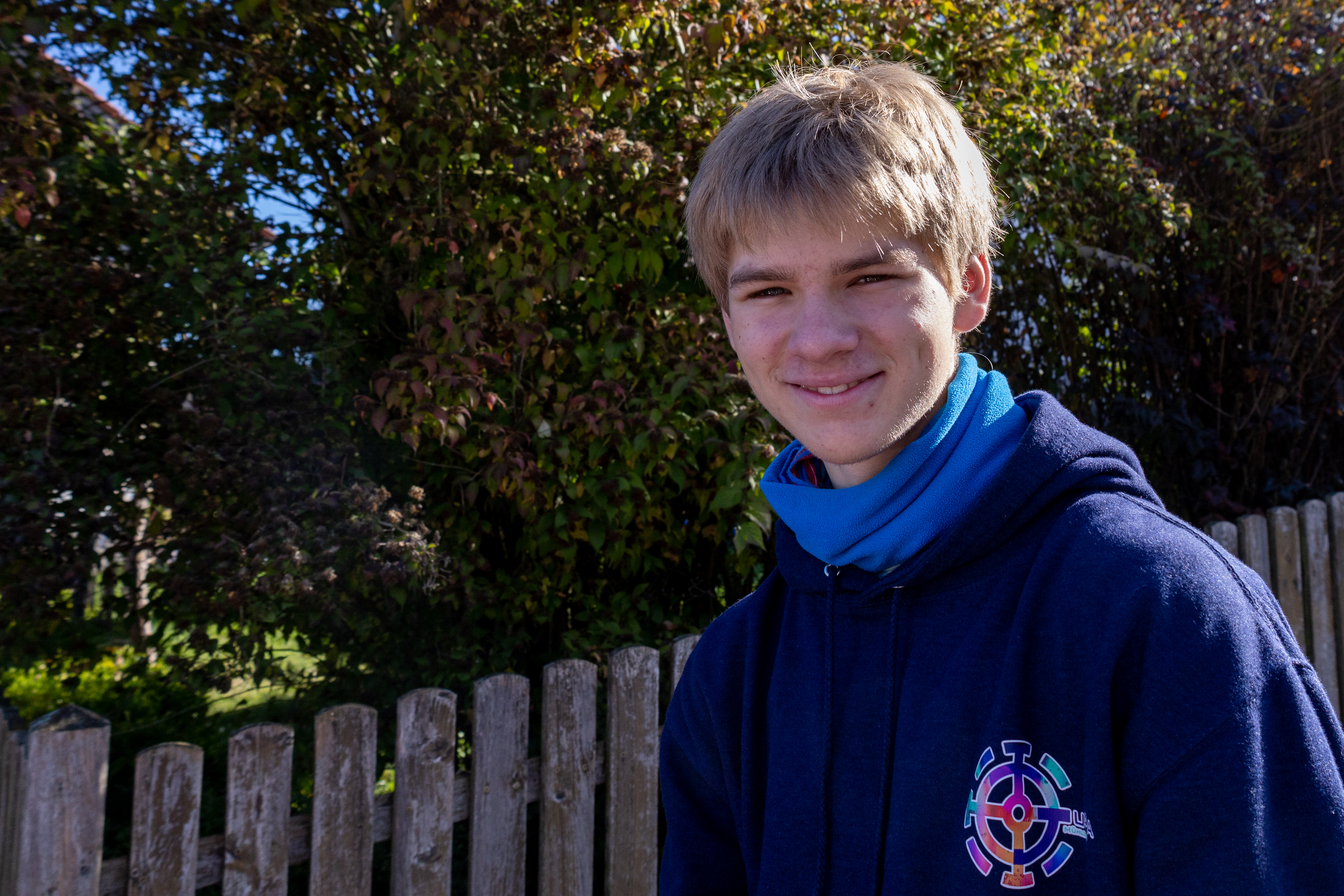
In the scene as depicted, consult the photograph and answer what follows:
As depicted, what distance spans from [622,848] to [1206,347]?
4327mm

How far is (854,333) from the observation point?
1.20 meters

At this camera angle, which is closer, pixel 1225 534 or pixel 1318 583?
pixel 1225 534

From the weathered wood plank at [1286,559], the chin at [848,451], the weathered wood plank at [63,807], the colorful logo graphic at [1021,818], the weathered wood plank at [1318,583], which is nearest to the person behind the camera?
the colorful logo graphic at [1021,818]

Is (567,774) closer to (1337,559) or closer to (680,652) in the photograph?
(680,652)

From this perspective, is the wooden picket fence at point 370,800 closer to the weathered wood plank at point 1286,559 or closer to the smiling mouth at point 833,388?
the smiling mouth at point 833,388

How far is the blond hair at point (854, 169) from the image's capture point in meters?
1.20

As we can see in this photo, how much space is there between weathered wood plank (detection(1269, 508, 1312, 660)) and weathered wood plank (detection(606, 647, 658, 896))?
112 inches

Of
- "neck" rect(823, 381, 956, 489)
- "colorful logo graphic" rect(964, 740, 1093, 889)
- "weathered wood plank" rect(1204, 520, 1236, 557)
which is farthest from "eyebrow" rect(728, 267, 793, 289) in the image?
"weathered wood plank" rect(1204, 520, 1236, 557)

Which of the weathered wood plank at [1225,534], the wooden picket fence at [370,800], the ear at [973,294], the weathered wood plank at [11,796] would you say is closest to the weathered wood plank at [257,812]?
the wooden picket fence at [370,800]

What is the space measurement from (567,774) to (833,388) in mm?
1831

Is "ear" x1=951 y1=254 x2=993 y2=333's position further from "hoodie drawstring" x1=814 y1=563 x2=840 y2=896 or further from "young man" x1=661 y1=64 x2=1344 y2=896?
"hoodie drawstring" x1=814 y1=563 x2=840 y2=896

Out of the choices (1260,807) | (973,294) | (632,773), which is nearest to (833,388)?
(973,294)

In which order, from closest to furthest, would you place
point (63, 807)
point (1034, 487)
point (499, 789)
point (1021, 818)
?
point (1021, 818) < point (1034, 487) < point (63, 807) < point (499, 789)

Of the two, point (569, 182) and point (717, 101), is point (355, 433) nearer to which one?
point (569, 182)
